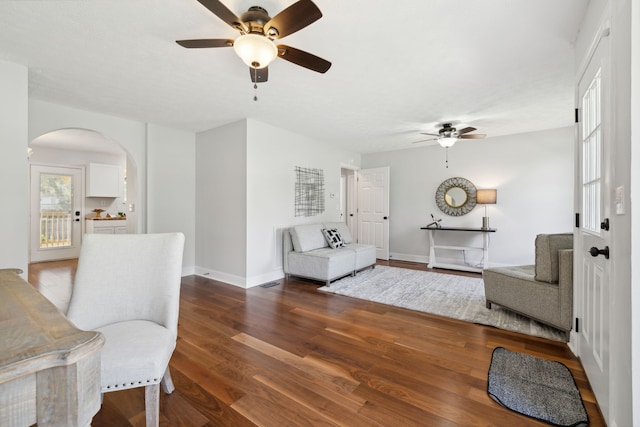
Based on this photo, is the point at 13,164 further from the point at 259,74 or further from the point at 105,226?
the point at 105,226

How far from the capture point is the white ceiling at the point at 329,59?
1.93 meters

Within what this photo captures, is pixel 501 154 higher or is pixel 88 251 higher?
pixel 501 154

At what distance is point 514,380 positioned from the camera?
74.4 inches

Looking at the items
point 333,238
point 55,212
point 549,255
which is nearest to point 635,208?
point 549,255

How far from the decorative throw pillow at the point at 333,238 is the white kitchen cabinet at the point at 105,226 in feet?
16.9

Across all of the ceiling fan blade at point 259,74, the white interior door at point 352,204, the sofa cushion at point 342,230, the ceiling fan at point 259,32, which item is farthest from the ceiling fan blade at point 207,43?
the white interior door at point 352,204

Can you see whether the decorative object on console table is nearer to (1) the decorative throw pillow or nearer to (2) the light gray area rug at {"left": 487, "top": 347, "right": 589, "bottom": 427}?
(1) the decorative throw pillow

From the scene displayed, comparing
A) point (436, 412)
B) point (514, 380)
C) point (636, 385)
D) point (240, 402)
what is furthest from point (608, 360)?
point (240, 402)

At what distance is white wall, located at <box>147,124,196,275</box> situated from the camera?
441 centimetres

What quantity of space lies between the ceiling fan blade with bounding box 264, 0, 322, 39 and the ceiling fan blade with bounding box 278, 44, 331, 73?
11 cm

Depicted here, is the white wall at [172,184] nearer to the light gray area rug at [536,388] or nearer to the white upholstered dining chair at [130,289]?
the white upholstered dining chair at [130,289]

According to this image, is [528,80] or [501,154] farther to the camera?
[501,154]

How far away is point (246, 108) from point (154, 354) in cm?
317

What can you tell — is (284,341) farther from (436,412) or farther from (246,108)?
(246,108)
